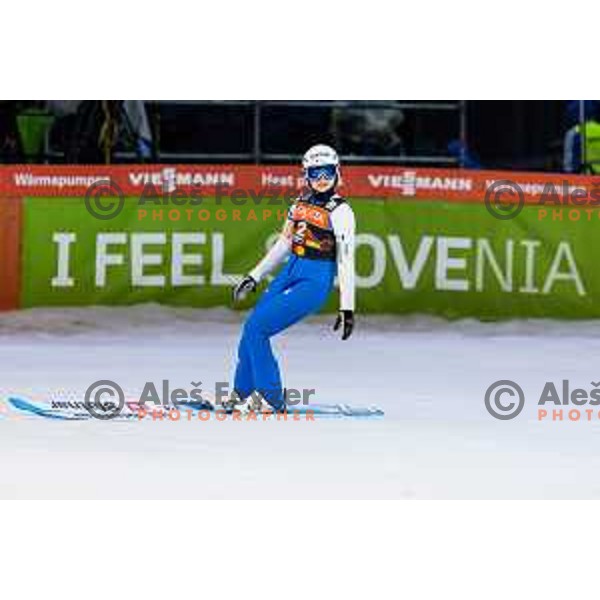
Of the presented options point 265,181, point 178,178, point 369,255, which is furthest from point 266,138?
point 369,255

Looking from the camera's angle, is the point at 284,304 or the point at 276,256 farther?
the point at 276,256

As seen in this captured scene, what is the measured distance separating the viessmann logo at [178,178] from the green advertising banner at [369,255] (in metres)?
0.21

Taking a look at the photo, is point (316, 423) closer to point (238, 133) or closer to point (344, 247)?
point (344, 247)

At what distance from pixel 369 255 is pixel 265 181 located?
1.32 metres

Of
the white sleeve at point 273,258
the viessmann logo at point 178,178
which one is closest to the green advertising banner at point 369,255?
the viessmann logo at point 178,178

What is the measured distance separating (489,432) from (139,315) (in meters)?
6.68

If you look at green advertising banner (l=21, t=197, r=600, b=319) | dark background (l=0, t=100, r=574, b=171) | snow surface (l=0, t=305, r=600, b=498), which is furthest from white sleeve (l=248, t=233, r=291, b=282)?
dark background (l=0, t=100, r=574, b=171)

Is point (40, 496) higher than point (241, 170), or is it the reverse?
point (241, 170)

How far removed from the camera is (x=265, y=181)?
1712cm

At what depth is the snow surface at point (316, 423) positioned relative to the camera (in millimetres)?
8953

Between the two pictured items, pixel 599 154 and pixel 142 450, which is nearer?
pixel 142 450

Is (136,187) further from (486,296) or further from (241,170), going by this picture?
(486,296)

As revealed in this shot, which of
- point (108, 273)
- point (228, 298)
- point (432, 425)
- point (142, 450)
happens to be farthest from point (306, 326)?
point (142, 450)

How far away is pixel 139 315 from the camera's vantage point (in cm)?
1683
